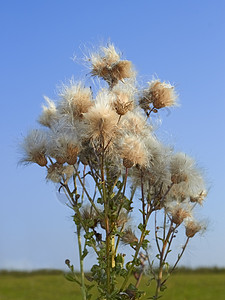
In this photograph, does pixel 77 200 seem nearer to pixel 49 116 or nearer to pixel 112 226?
pixel 112 226

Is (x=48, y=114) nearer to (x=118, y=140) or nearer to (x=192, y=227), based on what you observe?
(x=118, y=140)

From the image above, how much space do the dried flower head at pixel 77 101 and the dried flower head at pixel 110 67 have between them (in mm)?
153

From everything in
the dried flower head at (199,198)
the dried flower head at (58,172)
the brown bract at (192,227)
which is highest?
the dried flower head at (58,172)

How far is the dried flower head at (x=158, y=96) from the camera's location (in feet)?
9.12

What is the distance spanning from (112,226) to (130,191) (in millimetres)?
290

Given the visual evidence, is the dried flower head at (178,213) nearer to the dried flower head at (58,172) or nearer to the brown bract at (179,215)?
the brown bract at (179,215)

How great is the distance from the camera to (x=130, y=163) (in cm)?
255

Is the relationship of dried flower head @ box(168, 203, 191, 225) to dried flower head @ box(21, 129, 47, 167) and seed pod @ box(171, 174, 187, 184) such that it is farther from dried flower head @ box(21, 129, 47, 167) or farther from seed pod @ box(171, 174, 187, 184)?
dried flower head @ box(21, 129, 47, 167)

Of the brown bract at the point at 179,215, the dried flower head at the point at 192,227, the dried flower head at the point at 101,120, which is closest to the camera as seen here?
the dried flower head at the point at 101,120

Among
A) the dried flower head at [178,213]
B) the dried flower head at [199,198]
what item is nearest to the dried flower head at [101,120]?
the dried flower head at [178,213]

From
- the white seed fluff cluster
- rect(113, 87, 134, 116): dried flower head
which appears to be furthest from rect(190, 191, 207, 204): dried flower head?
rect(113, 87, 134, 116): dried flower head

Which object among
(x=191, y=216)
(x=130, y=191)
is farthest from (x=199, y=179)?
(x=130, y=191)

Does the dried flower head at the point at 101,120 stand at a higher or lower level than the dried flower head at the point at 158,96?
lower

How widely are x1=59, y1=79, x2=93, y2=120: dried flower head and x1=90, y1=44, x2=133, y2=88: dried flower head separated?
0.15m
